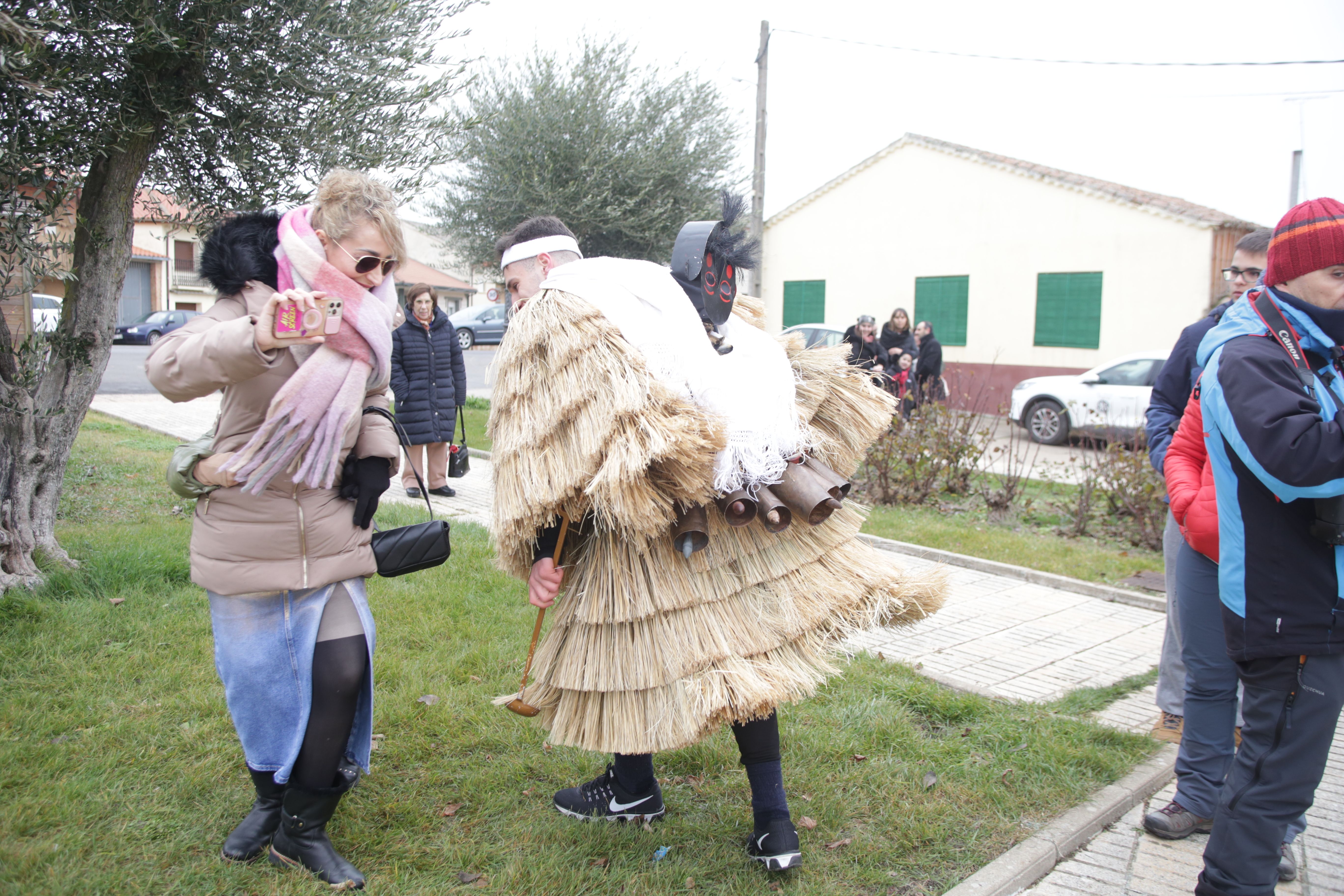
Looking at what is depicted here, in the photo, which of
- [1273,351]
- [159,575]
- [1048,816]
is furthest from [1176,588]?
[159,575]

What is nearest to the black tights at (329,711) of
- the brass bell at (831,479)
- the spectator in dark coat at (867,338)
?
the brass bell at (831,479)

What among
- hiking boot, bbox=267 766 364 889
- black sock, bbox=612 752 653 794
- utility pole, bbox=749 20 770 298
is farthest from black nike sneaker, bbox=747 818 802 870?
utility pole, bbox=749 20 770 298

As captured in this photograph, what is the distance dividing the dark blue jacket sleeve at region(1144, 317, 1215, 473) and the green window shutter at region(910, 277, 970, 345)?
640 inches

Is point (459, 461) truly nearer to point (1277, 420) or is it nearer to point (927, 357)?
point (1277, 420)

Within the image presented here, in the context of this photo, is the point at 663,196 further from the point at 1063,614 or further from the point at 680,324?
the point at 680,324

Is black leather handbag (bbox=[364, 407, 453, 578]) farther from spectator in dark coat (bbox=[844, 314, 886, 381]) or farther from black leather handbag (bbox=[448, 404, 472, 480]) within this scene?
spectator in dark coat (bbox=[844, 314, 886, 381])

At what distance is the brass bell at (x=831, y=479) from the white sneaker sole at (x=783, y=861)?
1075 millimetres

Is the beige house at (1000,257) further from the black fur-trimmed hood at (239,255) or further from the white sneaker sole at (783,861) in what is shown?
the black fur-trimmed hood at (239,255)

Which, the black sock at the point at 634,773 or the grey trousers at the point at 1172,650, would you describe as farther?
the grey trousers at the point at 1172,650

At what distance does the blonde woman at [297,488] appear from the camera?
2373 millimetres

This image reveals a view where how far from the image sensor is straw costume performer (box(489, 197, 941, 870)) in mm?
2314

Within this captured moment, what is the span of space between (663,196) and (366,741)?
16.0 metres

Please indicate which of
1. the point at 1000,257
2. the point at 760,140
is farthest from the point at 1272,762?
the point at 1000,257

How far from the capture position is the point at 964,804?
3.17 metres
